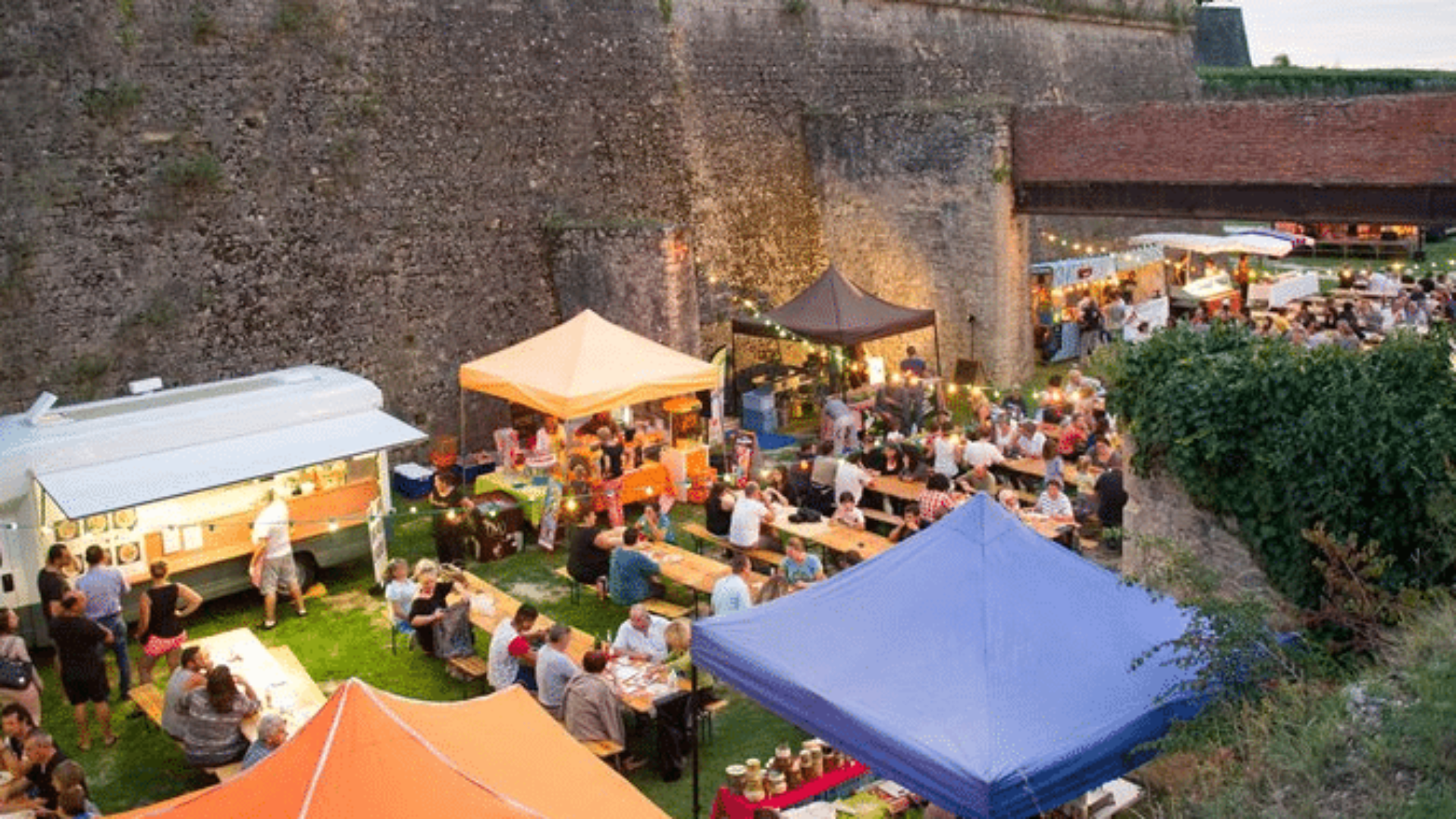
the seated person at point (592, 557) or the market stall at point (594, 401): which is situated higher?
the market stall at point (594, 401)

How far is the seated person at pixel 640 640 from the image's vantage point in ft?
26.7

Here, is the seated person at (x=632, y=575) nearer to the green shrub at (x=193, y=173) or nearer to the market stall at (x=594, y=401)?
the market stall at (x=594, y=401)

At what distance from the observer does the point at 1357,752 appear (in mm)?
4922

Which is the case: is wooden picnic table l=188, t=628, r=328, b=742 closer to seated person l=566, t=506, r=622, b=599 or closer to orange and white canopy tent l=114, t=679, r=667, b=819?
orange and white canopy tent l=114, t=679, r=667, b=819

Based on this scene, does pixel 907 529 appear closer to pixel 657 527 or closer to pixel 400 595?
pixel 657 527

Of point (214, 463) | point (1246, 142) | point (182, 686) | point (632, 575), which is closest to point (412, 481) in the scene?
point (214, 463)

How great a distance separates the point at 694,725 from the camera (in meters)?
7.16

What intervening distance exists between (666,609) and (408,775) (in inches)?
173

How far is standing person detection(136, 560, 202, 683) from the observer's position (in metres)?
8.62

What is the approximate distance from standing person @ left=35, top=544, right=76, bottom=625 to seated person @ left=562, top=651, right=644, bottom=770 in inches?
150

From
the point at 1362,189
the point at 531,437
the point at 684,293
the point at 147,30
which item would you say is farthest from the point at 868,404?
the point at 147,30

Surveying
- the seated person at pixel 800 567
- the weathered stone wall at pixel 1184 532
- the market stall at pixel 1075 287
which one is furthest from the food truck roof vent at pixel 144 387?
the market stall at pixel 1075 287

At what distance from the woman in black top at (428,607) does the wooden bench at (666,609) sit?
4.79 feet

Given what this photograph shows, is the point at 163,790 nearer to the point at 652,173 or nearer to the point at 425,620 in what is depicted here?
the point at 425,620
